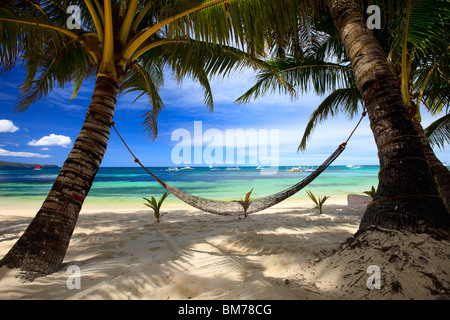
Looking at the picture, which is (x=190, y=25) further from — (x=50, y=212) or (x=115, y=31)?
(x=50, y=212)

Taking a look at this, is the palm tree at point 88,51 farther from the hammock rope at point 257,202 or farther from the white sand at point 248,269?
the hammock rope at point 257,202

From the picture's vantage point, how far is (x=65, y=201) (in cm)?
170

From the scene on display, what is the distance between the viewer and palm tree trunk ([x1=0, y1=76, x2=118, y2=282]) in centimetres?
154

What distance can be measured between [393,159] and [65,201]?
2.43 meters

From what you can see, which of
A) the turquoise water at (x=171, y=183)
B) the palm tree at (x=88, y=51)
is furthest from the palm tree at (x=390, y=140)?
the turquoise water at (x=171, y=183)

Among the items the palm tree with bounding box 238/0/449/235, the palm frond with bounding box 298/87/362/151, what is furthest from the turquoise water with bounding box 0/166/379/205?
the palm tree with bounding box 238/0/449/235

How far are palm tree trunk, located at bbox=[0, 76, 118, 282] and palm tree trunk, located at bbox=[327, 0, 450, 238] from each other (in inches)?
85.4

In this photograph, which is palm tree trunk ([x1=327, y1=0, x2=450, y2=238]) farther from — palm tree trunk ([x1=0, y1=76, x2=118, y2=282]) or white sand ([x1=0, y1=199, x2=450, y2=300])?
palm tree trunk ([x1=0, y1=76, x2=118, y2=282])

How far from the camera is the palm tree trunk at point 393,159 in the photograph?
4.08ft

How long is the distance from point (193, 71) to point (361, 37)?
94.9 inches

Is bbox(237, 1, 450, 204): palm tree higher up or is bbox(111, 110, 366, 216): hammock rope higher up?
bbox(237, 1, 450, 204): palm tree

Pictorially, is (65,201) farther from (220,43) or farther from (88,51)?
(220,43)

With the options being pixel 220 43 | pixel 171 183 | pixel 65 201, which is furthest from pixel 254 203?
pixel 171 183
